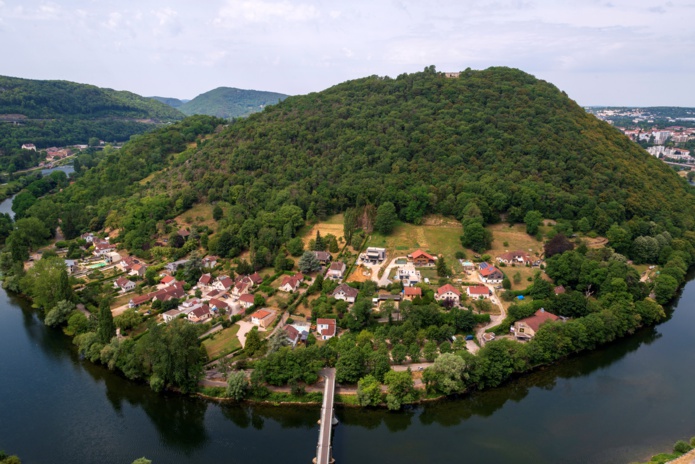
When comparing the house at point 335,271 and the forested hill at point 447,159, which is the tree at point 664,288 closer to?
the forested hill at point 447,159

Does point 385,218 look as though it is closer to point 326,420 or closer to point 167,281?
point 167,281

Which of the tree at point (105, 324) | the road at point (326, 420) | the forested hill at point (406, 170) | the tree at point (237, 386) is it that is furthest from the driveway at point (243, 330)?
the forested hill at point (406, 170)

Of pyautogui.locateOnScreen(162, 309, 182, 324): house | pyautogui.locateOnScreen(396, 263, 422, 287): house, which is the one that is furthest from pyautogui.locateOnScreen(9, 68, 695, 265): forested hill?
pyautogui.locateOnScreen(396, 263, 422, 287): house

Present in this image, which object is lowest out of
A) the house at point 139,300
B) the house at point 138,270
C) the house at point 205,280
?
the house at point 139,300

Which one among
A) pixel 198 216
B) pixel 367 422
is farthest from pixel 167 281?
pixel 367 422

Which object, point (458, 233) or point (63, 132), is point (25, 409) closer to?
point (458, 233)

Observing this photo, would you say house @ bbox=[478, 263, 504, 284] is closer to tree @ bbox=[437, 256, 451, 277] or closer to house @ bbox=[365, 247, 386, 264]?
tree @ bbox=[437, 256, 451, 277]
